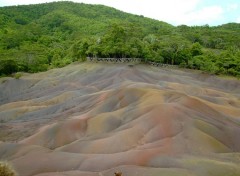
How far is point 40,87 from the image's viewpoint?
7894 cm

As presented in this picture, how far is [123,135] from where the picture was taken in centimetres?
3806

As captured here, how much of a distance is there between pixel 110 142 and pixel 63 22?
6185 inches

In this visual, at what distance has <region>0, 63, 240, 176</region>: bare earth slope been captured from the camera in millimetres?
31234

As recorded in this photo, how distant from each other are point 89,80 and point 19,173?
151ft

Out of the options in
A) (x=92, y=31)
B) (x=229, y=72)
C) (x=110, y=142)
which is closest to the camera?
(x=110, y=142)

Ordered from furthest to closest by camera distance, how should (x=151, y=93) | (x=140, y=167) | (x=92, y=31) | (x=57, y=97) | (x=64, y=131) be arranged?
1. (x=92, y=31)
2. (x=57, y=97)
3. (x=151, y=93)
4. (x=64, y=131)
5. (x=140, y=167)

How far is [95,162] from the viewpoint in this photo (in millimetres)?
32344

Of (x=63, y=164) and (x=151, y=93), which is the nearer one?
(x=63, y=164)

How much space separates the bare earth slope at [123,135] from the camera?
102 ft

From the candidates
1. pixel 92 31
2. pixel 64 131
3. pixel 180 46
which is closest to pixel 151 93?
pixel 64 131

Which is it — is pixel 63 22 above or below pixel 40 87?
above

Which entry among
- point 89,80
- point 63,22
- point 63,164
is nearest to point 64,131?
point 63,164

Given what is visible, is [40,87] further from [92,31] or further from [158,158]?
[92,31]

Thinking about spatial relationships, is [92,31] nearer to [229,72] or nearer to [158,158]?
[229,72]
